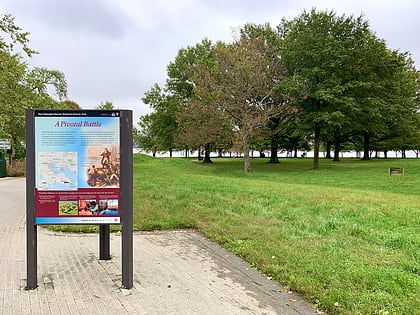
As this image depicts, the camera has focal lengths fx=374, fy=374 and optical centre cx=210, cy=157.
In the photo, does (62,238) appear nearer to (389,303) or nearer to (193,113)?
(389,303)

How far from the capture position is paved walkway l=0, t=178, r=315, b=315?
3570mm

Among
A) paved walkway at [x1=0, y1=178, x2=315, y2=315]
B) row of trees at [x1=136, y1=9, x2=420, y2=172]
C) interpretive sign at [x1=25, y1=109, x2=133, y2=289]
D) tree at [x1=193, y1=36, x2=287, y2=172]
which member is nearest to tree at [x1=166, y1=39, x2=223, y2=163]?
row of trees at [x1=136, y1=9, x2=420, y2=172]

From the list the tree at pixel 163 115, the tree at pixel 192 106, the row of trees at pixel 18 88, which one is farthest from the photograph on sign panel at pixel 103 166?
the tree at pixel 163 115

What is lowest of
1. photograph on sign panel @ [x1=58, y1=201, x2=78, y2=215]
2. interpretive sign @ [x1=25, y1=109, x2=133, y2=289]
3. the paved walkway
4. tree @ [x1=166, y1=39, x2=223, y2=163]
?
the paved walkway

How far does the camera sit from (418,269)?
4.46 metres

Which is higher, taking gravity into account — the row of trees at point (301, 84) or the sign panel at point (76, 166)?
the row of trees at point (301, 84)

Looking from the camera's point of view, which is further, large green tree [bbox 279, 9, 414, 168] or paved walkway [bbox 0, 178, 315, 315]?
large green tree [bbox 279, 9, 414, 168]

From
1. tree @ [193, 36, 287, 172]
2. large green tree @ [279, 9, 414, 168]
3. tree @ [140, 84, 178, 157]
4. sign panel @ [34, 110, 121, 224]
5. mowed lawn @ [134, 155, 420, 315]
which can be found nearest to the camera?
mowed lawn @ [134, 155, 420, 315]

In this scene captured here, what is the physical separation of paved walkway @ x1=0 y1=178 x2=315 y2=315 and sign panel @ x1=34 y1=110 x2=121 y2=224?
0.76 m

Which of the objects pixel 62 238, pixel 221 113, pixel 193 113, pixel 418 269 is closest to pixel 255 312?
pixel 418 269

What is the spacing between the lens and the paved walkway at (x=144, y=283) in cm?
357

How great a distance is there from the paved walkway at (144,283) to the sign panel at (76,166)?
2.49ft

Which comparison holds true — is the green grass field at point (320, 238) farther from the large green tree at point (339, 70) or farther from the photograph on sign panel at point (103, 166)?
the large green tree at point (339, 70)

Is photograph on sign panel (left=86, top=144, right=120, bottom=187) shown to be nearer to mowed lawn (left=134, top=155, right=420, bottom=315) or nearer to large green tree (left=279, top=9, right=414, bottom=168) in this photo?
mowed lawn (left=134, top=155, right=420, bottom=315)
